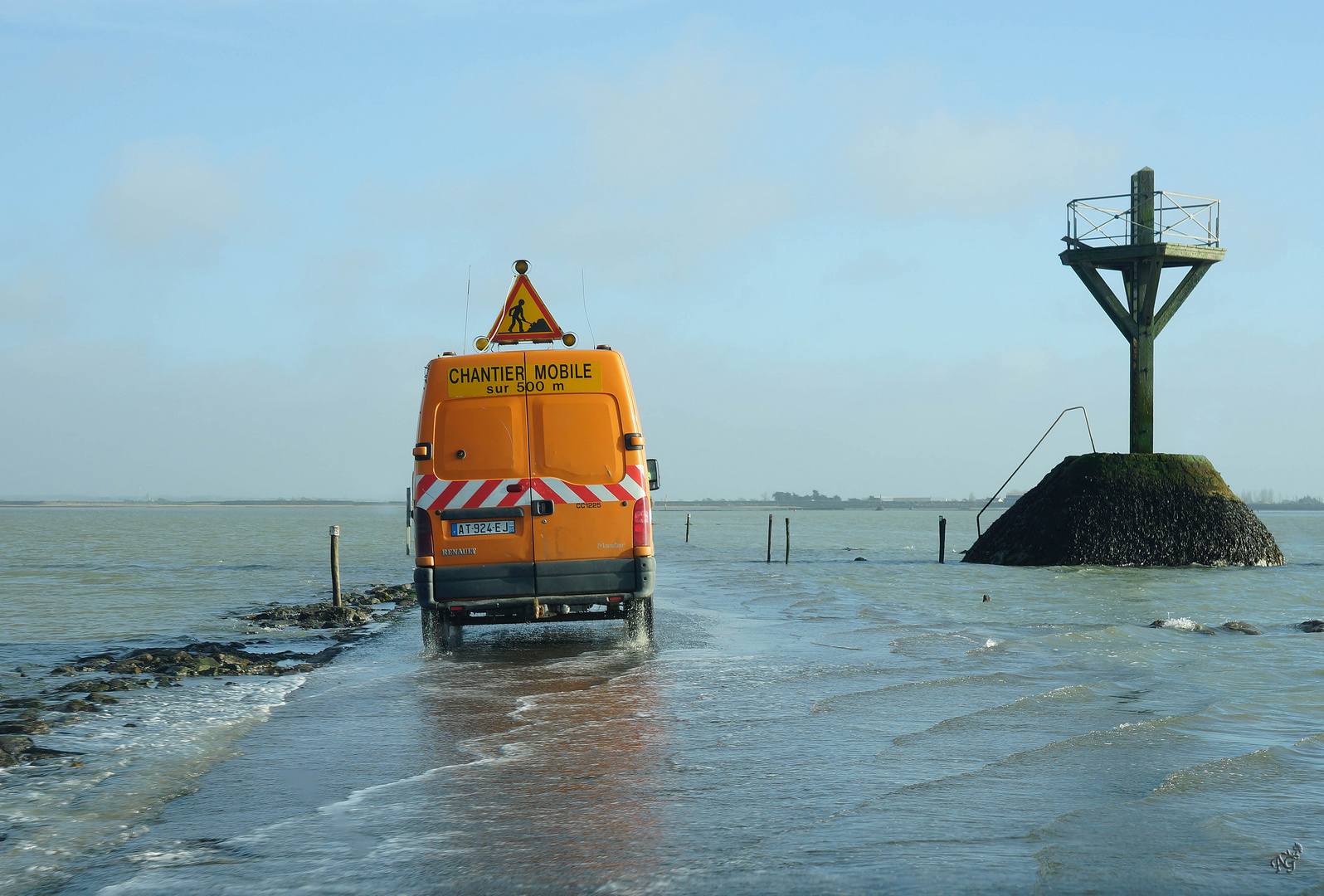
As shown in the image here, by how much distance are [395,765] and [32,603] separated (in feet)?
58.1

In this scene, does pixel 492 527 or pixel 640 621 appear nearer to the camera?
pixel 492 527

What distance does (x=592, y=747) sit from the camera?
22.0ft

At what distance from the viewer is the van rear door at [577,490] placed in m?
10.4

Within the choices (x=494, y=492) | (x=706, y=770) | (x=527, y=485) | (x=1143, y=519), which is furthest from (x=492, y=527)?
(x=1143, y=519)

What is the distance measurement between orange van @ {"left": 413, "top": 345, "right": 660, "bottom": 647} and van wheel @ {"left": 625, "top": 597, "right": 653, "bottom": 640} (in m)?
1.00

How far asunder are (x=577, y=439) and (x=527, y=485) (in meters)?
0.64

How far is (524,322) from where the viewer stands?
12.2 m

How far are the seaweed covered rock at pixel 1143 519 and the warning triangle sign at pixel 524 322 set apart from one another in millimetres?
19198

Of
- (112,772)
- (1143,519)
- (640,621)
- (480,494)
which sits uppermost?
(480,494)

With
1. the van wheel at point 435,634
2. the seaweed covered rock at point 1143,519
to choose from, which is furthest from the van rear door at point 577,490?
the seaweed covered rock at point 1143,519

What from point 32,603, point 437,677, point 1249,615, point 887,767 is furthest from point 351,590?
point 887,767

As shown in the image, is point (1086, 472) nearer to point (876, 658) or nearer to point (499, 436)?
point (876, 658)

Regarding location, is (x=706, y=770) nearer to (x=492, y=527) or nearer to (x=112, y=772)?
(x=112, y=772)

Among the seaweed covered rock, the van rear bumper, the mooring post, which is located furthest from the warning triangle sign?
the seaweed covered rock
